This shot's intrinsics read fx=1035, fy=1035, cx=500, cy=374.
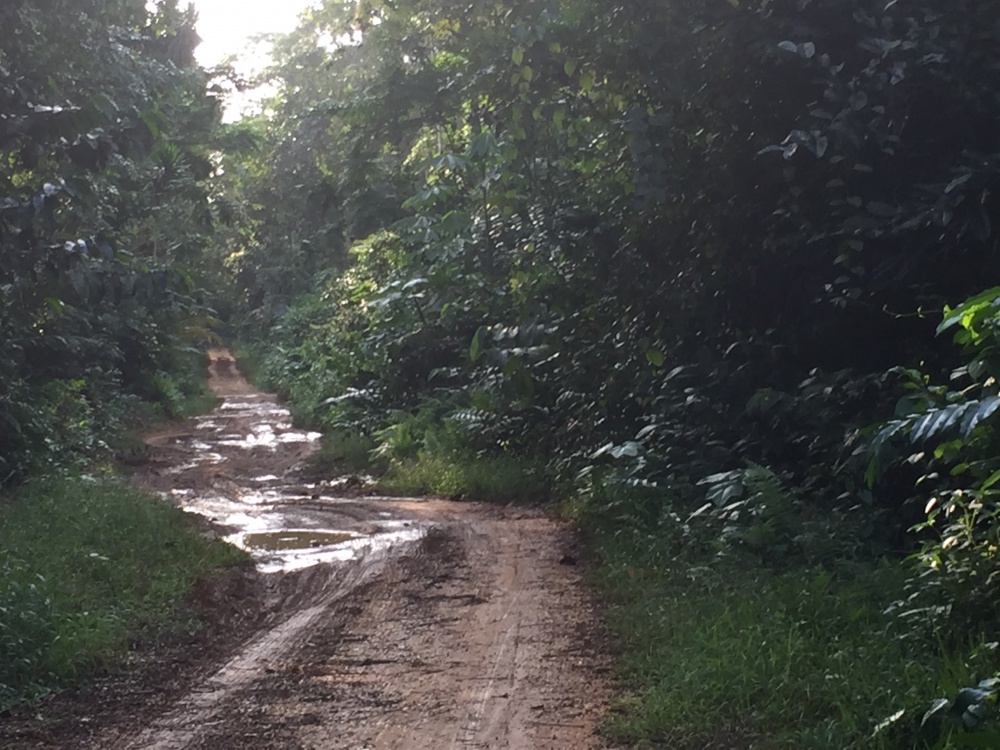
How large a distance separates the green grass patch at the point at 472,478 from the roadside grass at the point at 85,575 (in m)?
3.45

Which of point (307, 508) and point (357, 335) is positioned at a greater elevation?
point (357, 335)

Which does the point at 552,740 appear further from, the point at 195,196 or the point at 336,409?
the point at 195,196

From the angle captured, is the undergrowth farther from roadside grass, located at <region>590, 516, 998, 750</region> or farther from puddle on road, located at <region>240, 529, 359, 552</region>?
puddle on road, located at <region>240, 529, 359, 552</region>

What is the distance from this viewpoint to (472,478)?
12664 millimetres

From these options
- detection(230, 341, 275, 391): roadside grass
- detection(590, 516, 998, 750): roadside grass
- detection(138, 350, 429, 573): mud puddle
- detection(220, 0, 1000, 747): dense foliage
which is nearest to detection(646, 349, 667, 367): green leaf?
detection(220, 0, 1000, 747): dense foliage

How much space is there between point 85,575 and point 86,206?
13.8ft

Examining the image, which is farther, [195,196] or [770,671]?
[195,196]

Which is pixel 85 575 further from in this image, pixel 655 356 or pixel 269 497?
pixel 269 497

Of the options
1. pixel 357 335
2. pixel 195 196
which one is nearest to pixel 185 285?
pixel 357 335

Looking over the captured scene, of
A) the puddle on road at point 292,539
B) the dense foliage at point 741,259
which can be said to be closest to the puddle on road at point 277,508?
the puddle on road at point 292,539

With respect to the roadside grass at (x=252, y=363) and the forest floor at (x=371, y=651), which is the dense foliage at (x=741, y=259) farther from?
the roadside grass at (x=252, y=363)

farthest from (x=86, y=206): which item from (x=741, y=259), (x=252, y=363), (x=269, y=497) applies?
(x=252, y=363)

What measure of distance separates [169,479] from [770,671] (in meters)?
11.1

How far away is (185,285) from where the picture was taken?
8133mm
